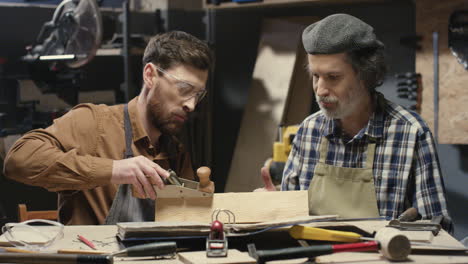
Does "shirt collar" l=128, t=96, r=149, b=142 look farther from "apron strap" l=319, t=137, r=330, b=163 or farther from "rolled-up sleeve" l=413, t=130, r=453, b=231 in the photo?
"rolled-up sleeve" l=413, t=130, r=453, b=231

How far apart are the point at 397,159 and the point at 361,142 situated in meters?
0.16

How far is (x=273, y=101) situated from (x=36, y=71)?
1486 mm

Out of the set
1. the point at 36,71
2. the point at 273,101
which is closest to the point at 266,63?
the point at 273,101

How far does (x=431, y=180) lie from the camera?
2256mm

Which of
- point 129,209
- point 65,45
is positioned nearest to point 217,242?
point 129,209

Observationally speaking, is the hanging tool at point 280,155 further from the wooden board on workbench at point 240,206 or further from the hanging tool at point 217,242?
the hanging tool at point 217,242

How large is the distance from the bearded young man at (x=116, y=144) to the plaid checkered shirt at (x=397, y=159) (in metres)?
0.59

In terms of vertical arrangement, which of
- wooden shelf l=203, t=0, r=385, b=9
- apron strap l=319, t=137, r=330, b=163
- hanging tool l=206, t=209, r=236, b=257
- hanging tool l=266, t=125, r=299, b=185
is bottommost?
hanging tool l=266, t=125, r=299, b=185

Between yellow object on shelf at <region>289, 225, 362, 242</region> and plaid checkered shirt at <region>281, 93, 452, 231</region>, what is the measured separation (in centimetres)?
78

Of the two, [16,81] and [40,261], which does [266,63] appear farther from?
[40,261]

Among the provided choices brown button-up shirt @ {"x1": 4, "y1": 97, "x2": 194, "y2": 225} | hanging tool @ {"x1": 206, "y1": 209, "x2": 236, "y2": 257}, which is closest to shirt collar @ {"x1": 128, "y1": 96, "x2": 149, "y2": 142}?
brown button-up shirt @ {"x1": 4, "y1": 97, "x2": 194, "y2": 225}

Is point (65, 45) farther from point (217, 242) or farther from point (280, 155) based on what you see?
point (217, 242)

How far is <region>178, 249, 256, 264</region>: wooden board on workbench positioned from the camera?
1.31 metres

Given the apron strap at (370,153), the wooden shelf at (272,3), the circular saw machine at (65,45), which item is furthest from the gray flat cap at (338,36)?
the circular saw machine at (65,45)
